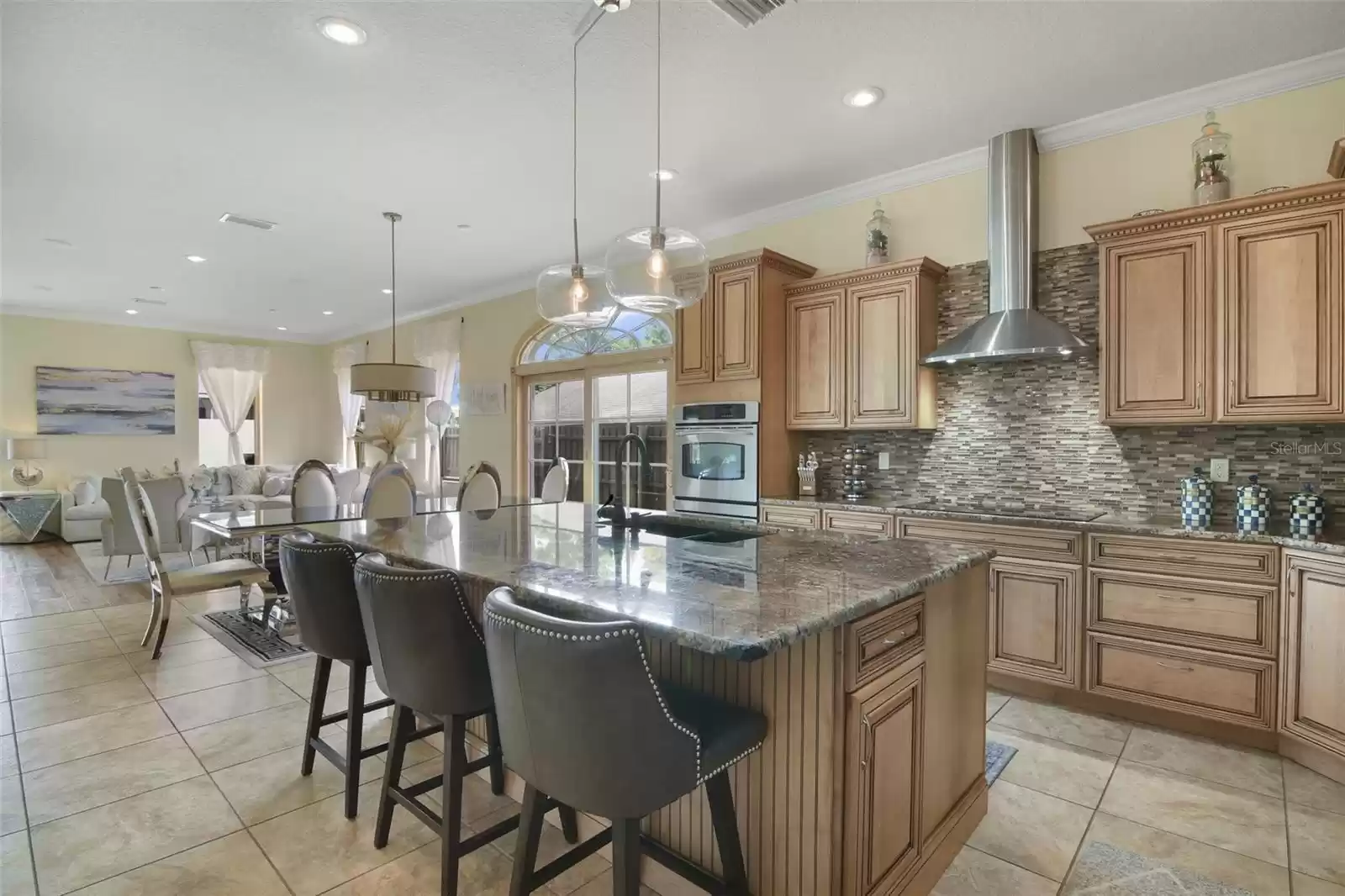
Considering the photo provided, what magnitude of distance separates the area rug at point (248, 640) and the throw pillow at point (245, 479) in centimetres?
418

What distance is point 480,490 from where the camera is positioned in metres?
4.87

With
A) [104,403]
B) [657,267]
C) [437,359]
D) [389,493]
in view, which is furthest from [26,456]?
[657,267]

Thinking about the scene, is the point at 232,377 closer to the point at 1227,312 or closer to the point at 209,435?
the point at 209,435

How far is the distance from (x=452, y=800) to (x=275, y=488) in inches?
311

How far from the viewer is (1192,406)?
113 inches

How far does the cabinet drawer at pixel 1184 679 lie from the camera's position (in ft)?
8.57

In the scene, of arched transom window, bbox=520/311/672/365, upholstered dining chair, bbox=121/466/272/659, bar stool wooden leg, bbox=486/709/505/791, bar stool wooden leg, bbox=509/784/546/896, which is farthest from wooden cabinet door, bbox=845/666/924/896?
upholstered dining chair, bbox=121/466/272/659

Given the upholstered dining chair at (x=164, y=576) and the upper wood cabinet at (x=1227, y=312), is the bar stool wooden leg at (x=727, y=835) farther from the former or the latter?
the upholstered dining chair at (x=164, y=576)

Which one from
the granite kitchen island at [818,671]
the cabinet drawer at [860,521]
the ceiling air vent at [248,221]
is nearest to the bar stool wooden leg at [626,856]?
the granite kitchen island at [818,671]

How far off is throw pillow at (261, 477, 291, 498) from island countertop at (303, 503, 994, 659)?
21.4ft

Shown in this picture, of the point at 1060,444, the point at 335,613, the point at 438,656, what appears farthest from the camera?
the point at 1060,444

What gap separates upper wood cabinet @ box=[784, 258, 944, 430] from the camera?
3738 millimetres

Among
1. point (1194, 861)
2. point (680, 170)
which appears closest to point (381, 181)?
point (680, 170)

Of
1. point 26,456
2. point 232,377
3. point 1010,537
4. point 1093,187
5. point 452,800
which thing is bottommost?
point 452,800
